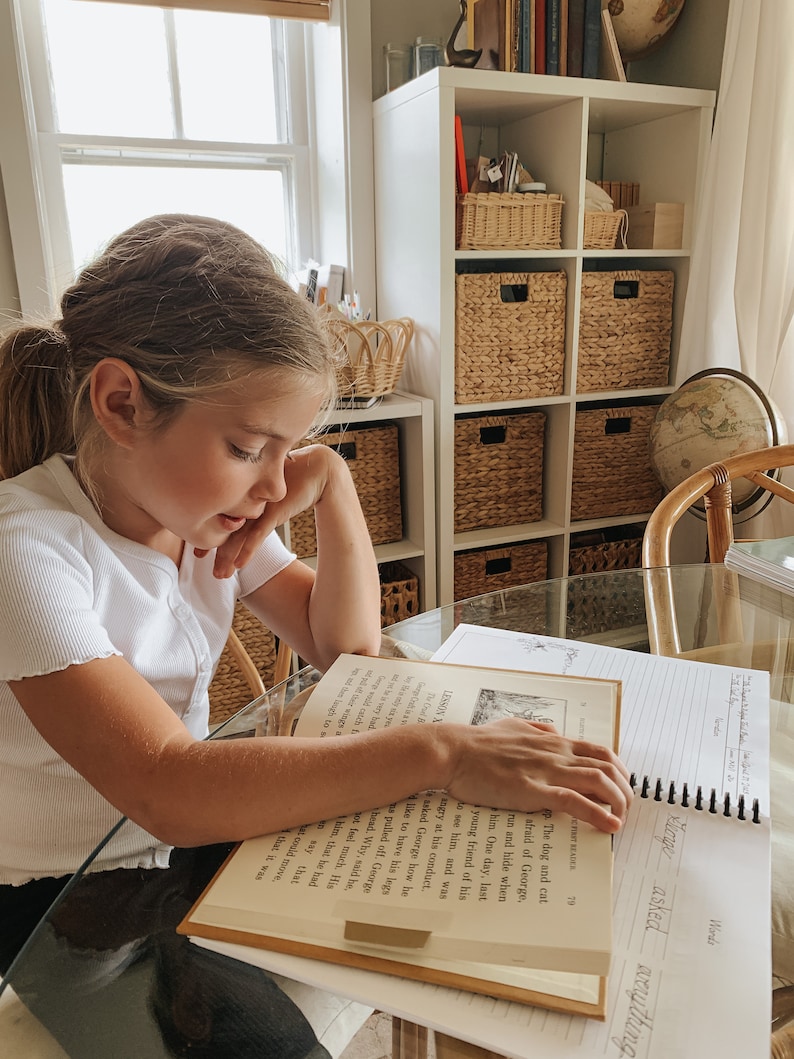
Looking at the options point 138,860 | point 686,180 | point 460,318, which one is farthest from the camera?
point 686,180

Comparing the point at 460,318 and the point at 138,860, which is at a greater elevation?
the point at 460,318

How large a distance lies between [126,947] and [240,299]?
53cm

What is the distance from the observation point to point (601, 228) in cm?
202

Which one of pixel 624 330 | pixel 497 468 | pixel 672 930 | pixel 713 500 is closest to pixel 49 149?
pixel 497 468

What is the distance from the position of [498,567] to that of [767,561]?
1119mm

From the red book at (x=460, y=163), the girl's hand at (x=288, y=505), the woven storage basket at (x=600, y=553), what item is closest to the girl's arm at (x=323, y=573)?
the girl's hand at (x=288, y=505)

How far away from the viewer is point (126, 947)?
0.55m

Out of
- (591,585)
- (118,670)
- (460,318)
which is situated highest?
(460,318)

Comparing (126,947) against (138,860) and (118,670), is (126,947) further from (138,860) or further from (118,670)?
(118,670)

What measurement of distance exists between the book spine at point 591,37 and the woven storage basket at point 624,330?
0.46m

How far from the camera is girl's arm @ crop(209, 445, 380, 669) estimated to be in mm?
944

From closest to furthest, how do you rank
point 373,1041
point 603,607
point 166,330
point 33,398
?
point 373,1041 → point 166,330 → point 33,398 → point 603,607

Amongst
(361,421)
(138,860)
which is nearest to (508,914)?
(138,860)

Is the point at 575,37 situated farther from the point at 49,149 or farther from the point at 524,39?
the point at 49,149
